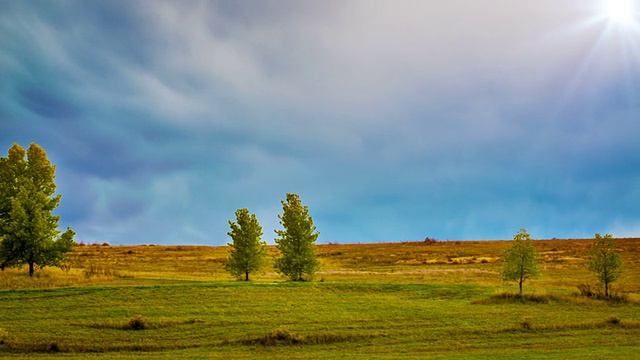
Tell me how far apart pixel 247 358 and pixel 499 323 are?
15444mm

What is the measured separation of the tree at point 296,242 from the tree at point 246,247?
202 cm

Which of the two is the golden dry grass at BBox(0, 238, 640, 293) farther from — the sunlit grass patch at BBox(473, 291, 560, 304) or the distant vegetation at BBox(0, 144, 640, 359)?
the sunlit grass patch at BBox(473, 291, 560, 304)

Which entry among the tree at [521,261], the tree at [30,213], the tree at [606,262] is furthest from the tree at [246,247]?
the tree at [606,262]

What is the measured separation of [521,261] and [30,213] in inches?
1780

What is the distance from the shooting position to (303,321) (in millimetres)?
29438

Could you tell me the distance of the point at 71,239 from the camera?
48.4 m

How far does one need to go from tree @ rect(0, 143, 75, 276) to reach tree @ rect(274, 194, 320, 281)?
21039 millimetres

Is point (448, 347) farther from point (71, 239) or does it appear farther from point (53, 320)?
point (71, 239)

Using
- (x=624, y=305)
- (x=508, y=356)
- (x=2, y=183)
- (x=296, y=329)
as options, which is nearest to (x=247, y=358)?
(x=296, y=329)

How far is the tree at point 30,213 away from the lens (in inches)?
1806

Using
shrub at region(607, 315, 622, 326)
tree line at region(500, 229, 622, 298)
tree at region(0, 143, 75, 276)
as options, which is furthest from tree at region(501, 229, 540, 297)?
tree at region(0, 143, 75, 276)

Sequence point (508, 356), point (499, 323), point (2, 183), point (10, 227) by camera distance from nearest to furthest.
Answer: point (508, 356), point (499, 323), point (10, 227), point (2, 183)

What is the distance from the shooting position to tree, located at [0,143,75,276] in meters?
45.9

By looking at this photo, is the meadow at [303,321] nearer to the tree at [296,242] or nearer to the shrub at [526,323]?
the shrub at [526,323]
